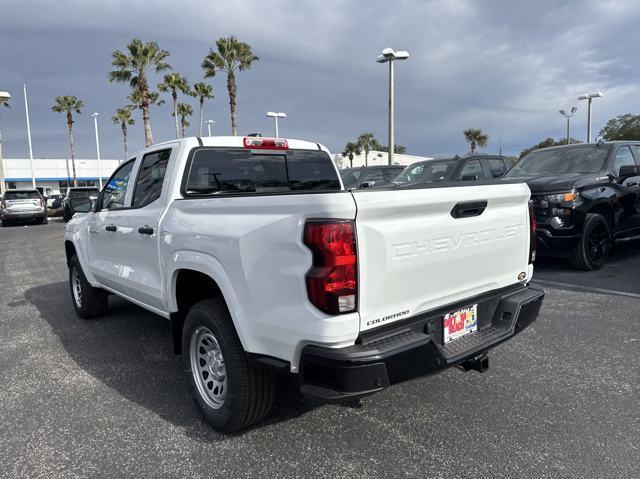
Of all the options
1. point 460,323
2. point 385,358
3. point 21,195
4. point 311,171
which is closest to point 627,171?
point 311,171

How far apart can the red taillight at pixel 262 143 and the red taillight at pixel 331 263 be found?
1981 mm

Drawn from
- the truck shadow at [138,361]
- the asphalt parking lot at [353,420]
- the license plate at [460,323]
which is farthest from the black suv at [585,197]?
the truck shadow at [138,361]

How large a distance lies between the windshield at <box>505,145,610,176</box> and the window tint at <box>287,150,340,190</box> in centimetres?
487

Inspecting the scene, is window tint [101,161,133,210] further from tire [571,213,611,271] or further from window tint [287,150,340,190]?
tire [571,213,611,271]

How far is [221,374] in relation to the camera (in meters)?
3.04

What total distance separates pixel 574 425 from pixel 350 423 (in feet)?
4.57

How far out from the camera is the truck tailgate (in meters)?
2.31

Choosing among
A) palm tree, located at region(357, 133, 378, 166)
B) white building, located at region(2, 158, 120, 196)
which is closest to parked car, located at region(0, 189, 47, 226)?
white building, located at region(2, 158, 120, 196)

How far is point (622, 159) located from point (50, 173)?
212 ft

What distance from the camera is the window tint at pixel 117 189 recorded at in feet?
14.6

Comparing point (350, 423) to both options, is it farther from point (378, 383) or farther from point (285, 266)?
point (285, 266)

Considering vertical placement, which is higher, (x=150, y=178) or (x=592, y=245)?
(x=150, y=178)

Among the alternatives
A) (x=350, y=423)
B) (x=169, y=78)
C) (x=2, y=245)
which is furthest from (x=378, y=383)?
(x=169, y=78)

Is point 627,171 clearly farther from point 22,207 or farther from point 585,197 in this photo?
point 22,207
